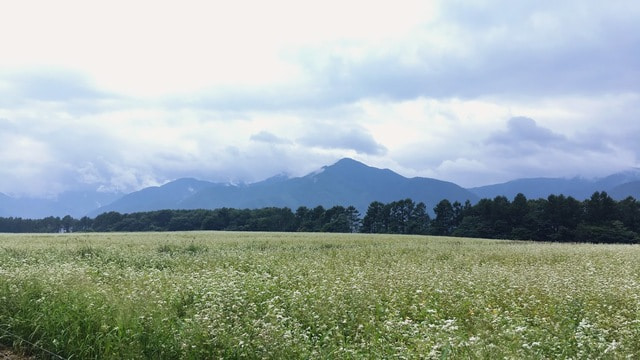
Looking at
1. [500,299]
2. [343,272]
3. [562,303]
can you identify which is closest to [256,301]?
[343,272]

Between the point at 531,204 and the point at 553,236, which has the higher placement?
the point at 531,204

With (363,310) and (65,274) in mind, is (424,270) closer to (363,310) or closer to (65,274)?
(363,310)

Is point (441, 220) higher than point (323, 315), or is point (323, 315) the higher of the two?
point (441, 220)

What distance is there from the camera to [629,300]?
32.5ft

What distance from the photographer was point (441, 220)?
9450 cm

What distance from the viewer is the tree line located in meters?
74.0

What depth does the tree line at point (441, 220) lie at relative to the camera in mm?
74000

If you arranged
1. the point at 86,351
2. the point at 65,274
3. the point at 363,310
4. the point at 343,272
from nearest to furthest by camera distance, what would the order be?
the point at 86,351, the point at 363,310, the point at 65,274, the point at 343,272

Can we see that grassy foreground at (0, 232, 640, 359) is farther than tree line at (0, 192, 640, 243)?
No

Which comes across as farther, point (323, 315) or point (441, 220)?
point (441, 220)

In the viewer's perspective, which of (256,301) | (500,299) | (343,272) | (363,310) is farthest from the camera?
(343,272)

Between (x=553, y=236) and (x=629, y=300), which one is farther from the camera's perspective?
(x=553, y=236)

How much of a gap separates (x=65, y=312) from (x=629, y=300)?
38.3 ft

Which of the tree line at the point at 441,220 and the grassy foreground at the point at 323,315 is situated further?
the tree line at the point at 441,220
